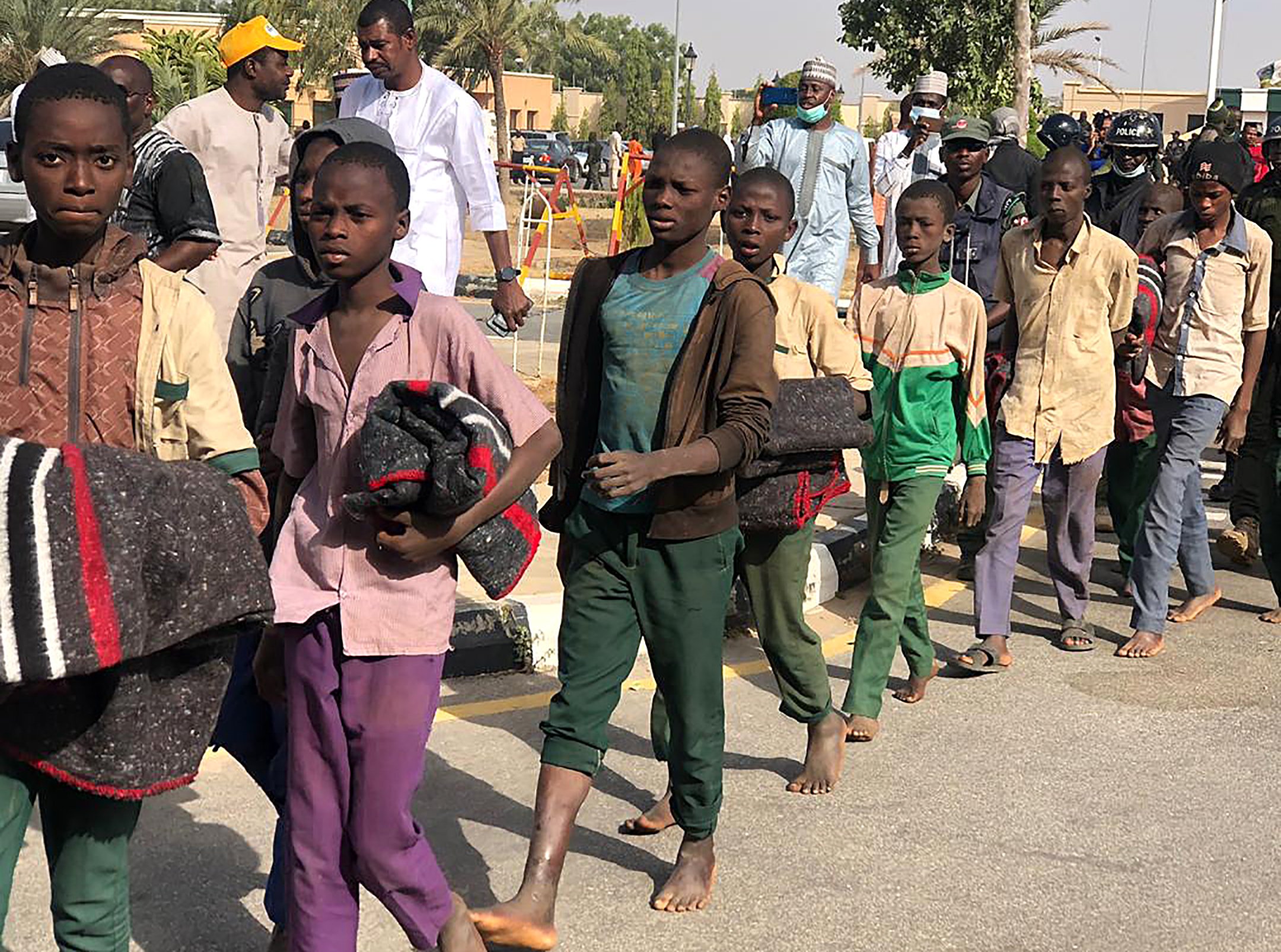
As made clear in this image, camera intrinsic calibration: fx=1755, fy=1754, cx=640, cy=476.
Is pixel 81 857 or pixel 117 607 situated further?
pixel 81 857

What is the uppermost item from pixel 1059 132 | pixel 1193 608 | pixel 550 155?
pixel 1059 132

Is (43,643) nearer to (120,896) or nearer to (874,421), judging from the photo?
(120,896)

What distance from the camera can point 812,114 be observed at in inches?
378

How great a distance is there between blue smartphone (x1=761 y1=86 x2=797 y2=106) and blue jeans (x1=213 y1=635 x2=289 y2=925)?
31.6ft

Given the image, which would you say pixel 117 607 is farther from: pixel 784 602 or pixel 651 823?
pixel 784 602

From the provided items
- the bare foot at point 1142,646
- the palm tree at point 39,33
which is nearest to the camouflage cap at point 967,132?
the bare foot at point 1142,646

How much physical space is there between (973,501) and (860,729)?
99 cm

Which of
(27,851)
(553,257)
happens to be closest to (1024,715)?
(27,851)

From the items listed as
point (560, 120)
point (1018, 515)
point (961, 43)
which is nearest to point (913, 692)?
point (1018, 515)

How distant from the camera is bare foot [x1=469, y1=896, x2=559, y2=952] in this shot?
409cm

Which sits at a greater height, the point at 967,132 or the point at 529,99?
the point at 967,132

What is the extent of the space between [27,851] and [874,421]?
10.4 ft

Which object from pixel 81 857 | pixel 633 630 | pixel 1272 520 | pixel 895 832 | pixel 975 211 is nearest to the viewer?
pixel 81 857

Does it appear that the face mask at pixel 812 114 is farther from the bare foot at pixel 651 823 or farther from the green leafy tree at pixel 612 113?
the green leafy tree at pixel 612 113
